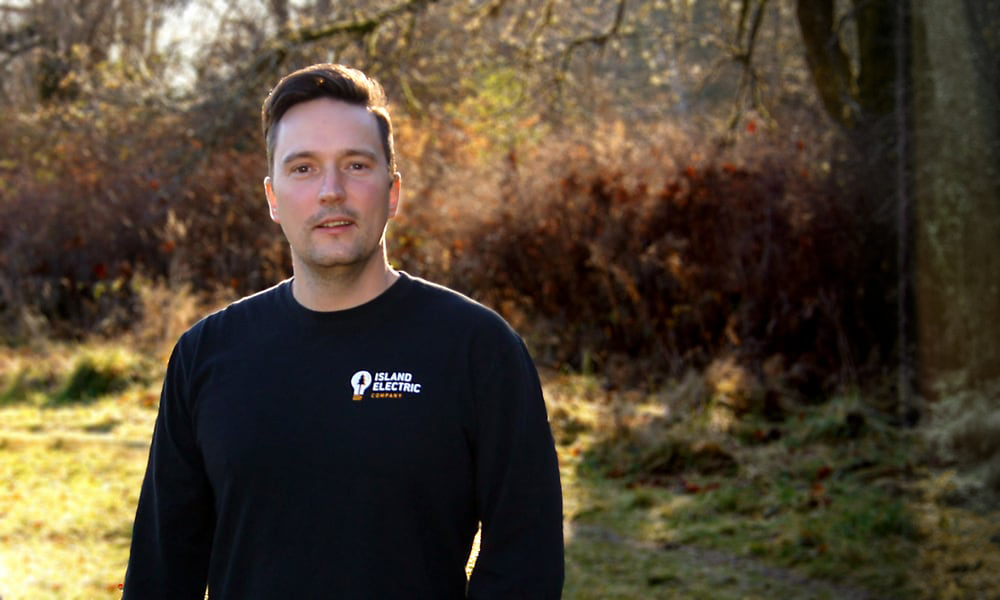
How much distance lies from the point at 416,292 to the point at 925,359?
331 inches

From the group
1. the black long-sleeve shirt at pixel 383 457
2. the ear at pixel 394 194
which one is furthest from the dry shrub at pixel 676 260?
the black long-sleeve shirt at pixel 383 457

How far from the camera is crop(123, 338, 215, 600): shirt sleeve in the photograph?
2.72 meters

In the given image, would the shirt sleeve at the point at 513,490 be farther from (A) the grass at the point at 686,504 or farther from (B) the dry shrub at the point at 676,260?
(B) the dry shrub at the point at 676,260

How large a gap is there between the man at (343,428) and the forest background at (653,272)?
4.10 m

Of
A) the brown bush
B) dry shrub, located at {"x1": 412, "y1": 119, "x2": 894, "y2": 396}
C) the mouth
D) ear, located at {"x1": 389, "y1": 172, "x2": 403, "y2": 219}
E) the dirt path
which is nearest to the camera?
the mouth

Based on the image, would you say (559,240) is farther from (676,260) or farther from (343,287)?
(343,287)

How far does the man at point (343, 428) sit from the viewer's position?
247cm

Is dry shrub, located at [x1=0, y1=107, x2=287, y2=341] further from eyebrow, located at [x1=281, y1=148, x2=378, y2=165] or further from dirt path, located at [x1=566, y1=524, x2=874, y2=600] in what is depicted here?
eyebrow, located at [x1=281, y1=148, x2=378, y2=165]

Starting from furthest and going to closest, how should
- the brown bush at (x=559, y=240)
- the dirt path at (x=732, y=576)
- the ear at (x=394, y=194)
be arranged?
the brown bush at (x=559, y=240) < the dirt path at (x=732, y=576) < the ear at (x=394, y=194)

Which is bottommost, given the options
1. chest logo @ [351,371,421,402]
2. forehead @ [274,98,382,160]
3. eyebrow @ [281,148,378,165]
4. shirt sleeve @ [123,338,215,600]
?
shirt sleeve @ [123,338,215,600]

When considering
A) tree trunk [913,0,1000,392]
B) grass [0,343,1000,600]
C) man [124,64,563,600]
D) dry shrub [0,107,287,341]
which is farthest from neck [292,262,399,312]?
dry shrub [0,107,287,341]

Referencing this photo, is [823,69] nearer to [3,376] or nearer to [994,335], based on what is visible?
[994,335]

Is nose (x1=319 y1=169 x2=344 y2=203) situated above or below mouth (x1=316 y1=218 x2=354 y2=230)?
Result: above

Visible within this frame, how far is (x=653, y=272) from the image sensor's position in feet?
42.0
